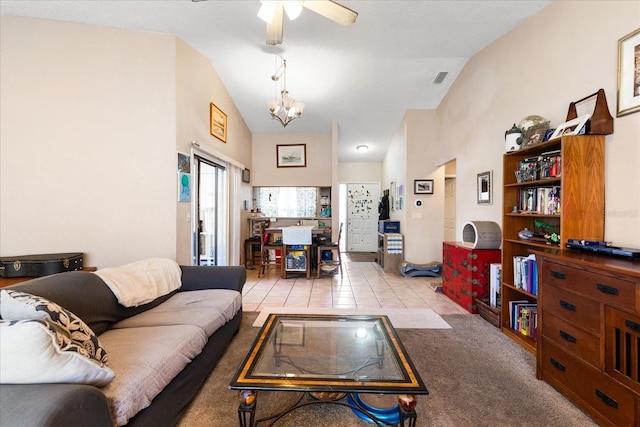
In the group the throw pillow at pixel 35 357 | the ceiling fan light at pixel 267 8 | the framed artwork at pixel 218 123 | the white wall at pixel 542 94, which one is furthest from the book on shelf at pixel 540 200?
the framed artwork at pixel 218 123

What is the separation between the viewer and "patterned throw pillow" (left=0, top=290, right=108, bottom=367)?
3.86 ft

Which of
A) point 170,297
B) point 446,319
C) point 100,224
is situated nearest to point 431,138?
point 446,319

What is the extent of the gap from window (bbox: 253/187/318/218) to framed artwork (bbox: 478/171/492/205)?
359 centimetres

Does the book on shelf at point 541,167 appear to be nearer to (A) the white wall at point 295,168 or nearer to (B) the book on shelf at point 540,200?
(B) the book on shelf at point 540,200

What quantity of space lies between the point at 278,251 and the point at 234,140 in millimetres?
2349

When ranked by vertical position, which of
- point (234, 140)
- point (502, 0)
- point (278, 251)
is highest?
point (502, 0)

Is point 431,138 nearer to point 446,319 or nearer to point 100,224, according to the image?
point 446,319

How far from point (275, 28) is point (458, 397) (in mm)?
3085

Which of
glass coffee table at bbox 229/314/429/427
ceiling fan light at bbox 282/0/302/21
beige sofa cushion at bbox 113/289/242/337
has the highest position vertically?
ceiling fan light at bbox 282/0/302/21

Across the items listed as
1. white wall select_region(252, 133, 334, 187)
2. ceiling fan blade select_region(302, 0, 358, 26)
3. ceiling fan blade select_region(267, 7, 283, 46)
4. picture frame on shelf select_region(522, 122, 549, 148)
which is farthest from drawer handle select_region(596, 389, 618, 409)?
white wall select_region(252, 133, 334, 187)

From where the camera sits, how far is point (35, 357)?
3.25 feet

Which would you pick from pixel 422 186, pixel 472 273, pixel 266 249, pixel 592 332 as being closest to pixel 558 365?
pixel 592 332

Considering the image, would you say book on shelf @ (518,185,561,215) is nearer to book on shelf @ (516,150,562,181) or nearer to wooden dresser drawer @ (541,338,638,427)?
book on shelf @ (516,150,562,181)

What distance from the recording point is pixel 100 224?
10.3 feet
